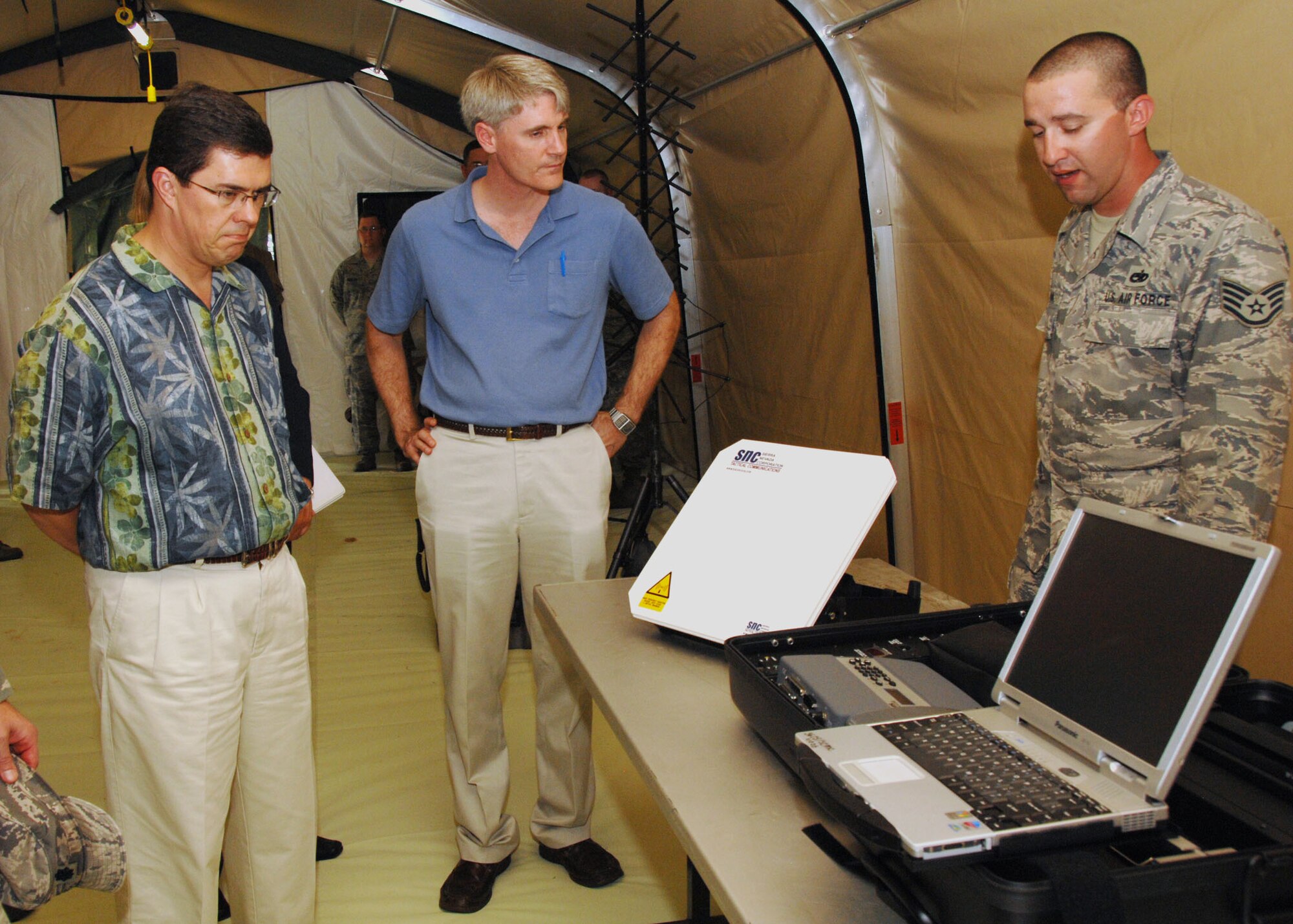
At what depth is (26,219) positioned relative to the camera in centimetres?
568

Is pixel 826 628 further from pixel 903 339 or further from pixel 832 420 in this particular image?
pixel 832 420

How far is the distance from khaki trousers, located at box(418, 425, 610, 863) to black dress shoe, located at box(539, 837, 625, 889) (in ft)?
0.30

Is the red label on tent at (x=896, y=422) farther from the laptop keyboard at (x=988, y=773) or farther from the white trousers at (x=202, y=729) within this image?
the laptop keyboard at (x=988, y=773)

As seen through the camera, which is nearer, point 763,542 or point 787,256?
point 763,542

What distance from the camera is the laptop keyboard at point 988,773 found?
69cm

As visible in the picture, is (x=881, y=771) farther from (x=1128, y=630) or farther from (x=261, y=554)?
(x=261, y=554)

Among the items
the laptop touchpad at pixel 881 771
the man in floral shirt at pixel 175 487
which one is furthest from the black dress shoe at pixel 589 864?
the laptop touchpad at pixel 881 771

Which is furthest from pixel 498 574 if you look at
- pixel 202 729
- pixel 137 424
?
pixel 137 424

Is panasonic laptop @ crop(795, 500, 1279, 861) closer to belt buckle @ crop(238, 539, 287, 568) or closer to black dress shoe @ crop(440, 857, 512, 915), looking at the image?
belt buckle @ crop(238, 539, 287, 568)

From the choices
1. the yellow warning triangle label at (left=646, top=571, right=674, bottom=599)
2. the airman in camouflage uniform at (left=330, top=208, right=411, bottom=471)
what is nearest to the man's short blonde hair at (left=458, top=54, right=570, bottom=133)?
the yellow warning triangle label at (left=646, top=571, right=674, bottom=599)

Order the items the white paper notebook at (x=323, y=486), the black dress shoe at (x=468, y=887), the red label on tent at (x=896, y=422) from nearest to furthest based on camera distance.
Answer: the white paper notebook at (x=323, y=486)
the black dress shoe at (x=468, y=887)
the red label on tent at (x=896, y=422)

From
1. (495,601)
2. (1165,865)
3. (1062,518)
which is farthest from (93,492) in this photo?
(1062,518)

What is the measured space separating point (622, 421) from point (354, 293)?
454cm

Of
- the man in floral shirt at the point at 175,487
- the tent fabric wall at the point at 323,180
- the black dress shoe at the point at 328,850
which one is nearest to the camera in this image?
the man in floral shirt at the point at 175,487
